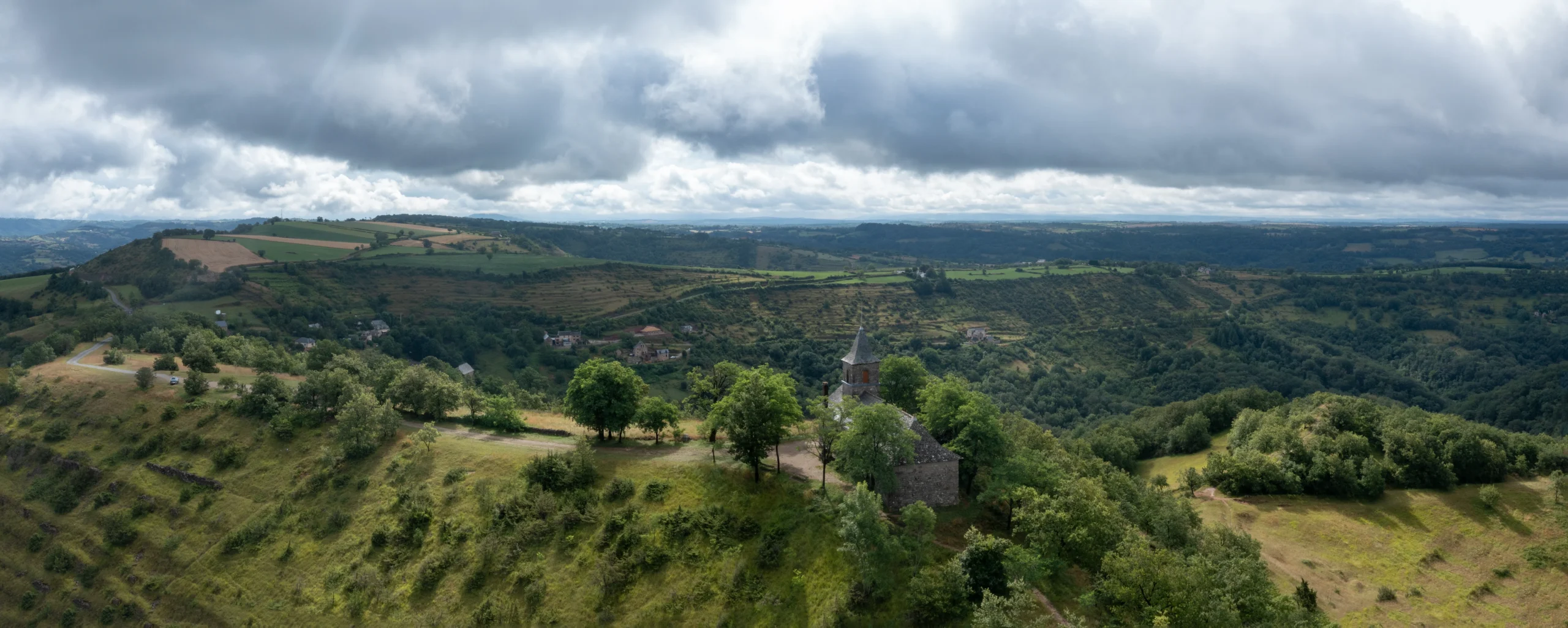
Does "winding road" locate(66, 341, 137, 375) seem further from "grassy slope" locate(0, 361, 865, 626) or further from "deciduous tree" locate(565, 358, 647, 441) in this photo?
"deciduous tree" locate(565, 358, 647, 441)

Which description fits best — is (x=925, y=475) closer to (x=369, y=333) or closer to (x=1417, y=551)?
(x=1417, y=551)

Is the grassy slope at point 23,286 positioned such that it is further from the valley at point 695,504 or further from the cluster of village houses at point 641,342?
the cluster of village houses at point 641,342

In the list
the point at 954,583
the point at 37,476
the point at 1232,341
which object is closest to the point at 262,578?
the point at 37,476

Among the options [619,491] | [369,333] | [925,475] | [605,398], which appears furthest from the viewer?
[369,333]

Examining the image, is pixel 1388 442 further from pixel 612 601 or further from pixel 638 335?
pixel 638 335

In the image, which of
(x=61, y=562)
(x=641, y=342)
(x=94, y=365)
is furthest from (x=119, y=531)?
(x=641, y=342)

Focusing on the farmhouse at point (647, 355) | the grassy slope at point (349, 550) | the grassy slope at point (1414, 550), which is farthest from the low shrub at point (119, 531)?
the grassy slope at point (1414, 550)
